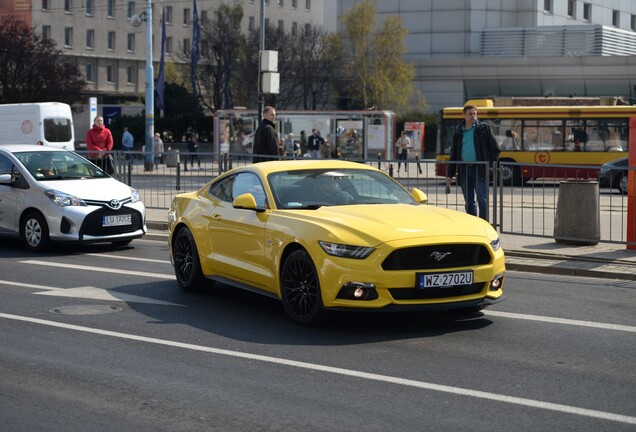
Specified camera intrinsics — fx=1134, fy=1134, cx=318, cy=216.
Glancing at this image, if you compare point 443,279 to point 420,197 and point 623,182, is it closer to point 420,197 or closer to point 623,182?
point 420,197

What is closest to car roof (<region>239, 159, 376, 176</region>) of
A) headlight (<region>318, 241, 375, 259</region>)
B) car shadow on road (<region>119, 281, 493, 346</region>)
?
car shadow on road (<region>119, 281, 493, 346</region>)

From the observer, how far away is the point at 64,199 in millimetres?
15984

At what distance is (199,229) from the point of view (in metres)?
11.6

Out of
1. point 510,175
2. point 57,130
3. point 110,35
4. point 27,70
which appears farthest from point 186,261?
point 110,35

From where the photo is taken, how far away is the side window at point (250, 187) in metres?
10.8

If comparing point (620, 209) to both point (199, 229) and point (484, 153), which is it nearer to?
point (484, 153)

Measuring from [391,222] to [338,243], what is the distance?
22.6 inches

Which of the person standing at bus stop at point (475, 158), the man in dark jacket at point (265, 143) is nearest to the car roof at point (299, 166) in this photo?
the person standing at bus stop at point (475, 158)

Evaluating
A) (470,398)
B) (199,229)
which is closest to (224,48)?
(199,229)

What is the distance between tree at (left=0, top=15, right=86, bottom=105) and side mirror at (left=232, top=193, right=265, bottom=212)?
54.1 meters

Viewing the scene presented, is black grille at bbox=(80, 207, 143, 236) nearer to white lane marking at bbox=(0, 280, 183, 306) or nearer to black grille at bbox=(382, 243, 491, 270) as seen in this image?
white lane marking at bbox=(0, 280, 183, 306)

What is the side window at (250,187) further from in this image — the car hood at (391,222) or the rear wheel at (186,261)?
the rear wheel at (186,261)

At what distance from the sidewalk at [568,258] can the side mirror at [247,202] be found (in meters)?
4.78

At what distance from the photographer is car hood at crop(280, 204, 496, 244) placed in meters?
9.36
